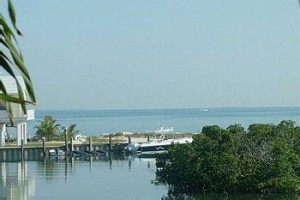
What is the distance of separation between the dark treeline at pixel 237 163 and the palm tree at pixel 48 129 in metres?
35.0

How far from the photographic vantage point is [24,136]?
65.1 meters

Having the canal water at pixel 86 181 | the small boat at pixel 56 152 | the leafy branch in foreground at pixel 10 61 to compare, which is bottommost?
the canal water at pixel 86 181

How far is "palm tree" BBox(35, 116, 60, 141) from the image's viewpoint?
72000 mm

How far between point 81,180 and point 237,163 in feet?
40.7

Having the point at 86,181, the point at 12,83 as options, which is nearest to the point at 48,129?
the point at 86,181

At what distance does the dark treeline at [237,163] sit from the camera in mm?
34500

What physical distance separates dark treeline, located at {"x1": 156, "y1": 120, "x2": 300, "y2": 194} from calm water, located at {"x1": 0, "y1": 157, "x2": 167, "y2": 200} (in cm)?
182

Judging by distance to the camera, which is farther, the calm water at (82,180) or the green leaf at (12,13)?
the calm water at (82,180)

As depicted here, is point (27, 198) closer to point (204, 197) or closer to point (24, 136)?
point (204, 197)

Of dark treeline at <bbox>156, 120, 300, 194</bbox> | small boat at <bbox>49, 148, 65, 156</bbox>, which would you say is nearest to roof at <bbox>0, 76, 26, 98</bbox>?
dark treeline at <bbox>156, 120, 300, 194</bbox>

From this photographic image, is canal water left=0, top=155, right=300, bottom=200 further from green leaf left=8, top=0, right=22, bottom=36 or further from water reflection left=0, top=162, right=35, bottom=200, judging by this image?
green leaf left=8, top=0, right=22, bottom=36

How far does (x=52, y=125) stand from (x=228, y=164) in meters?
40.1

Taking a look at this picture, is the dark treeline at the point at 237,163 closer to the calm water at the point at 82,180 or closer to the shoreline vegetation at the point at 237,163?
the shoreline vegetation at the point at 237,163

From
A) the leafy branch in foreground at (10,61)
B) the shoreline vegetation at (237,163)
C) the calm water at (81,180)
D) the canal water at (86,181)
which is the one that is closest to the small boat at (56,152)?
the canal water at (86,181)
